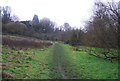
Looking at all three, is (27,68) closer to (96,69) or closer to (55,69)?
(55,69)

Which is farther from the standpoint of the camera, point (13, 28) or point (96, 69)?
point (13, 28)

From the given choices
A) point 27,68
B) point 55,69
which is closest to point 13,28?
point 27,68

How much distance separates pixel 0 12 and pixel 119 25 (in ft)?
186

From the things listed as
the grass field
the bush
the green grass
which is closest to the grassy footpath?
the grass field

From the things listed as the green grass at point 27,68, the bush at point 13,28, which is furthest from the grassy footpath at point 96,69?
the bush at point 13,28

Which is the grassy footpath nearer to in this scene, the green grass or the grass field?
the grass field

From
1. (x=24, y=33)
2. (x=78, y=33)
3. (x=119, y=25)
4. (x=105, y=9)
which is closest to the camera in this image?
(x=119, y=25)

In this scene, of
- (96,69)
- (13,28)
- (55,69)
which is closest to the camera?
(55,69)

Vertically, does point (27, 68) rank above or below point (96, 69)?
above

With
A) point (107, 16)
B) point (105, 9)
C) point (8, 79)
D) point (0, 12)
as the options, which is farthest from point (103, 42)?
point (0, 12)

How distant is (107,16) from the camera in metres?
10.8

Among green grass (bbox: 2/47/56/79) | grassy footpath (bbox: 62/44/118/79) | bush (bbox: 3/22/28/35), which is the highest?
bush (bbox: 3/22/28/35)

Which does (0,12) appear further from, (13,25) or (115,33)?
(115,33)

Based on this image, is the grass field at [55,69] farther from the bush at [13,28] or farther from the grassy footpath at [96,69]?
the bush at [13,28]
